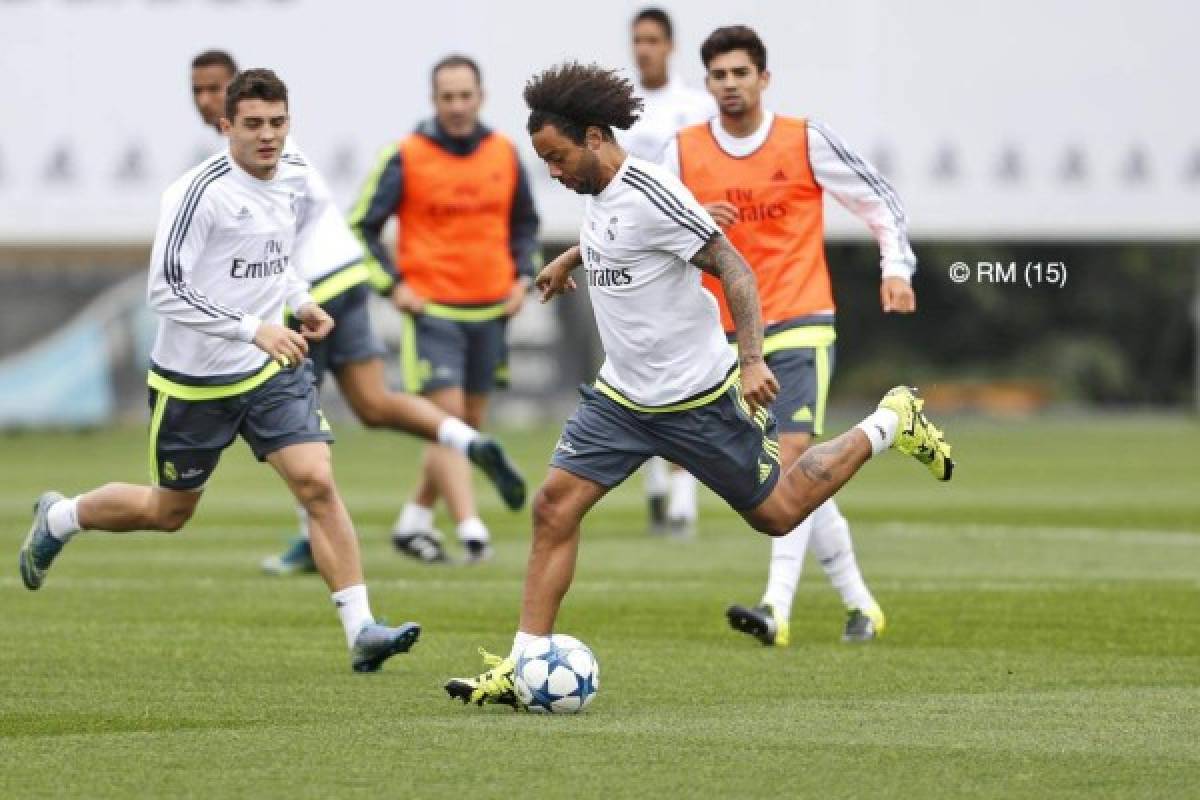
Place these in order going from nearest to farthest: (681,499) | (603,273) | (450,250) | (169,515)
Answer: (603,273), (169,515), (450,250), (681,499)

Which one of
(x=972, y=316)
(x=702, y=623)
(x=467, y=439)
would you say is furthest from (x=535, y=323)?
(x=702, y=623)

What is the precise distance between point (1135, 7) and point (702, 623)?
66.7ft

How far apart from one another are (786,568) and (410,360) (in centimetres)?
473

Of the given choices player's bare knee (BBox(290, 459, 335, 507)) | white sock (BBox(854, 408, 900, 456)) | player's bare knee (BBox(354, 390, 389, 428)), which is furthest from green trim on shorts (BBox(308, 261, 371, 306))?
white sock (BBox(854, 408, 900, 456))

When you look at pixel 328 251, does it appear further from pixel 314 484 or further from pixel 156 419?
pixel 314 484

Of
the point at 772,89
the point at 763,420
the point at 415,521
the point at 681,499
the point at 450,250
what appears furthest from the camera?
the point at 772,89

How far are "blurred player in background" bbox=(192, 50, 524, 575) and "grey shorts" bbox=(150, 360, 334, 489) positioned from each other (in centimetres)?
295

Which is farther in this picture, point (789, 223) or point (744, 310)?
point (789, 223)

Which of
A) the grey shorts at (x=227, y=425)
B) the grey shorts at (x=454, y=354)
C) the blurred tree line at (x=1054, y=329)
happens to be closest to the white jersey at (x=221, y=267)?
the grey shorts at (x=227, y=425)

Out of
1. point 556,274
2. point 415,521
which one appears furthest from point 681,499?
point 556,274

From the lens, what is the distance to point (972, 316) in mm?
50094

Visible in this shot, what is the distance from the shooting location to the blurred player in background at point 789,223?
1082cm

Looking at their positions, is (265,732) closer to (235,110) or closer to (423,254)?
(235,110)

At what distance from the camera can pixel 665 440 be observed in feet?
29.8
